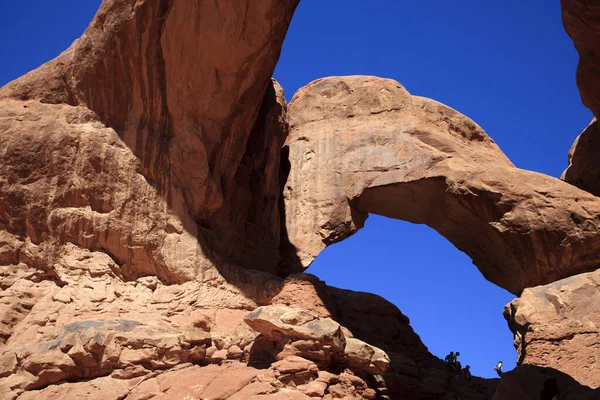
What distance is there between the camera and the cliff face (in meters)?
14.1

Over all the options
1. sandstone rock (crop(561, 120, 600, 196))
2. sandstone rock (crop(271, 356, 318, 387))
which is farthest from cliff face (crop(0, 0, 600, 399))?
sandstone rock (crop(561, 120, 600, 196))

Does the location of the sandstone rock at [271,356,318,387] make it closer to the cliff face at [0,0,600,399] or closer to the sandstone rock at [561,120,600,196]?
the cliff face at [0,0,600,399]

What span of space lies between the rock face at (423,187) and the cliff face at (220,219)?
0.06m

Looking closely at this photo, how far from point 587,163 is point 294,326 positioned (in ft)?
34.9

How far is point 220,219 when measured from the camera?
1816cm

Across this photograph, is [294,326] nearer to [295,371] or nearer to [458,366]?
[295,371]

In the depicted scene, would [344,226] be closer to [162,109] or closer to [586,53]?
[162,109]

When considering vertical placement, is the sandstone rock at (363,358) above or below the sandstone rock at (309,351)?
above

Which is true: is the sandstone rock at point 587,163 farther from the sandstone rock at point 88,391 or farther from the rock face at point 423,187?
the sandstone rock at point 88,391

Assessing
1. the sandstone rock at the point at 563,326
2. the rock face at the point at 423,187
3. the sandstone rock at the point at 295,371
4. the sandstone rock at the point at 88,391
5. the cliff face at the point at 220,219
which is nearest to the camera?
the sandstone rock at the point at 295,371

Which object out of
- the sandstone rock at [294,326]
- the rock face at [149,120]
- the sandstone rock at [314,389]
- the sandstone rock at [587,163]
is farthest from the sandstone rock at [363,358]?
the sandstone rock at [587,163]

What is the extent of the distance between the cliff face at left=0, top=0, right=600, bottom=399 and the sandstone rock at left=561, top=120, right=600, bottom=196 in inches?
47.4

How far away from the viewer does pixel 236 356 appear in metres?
14.6

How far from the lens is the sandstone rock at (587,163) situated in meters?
20.4
